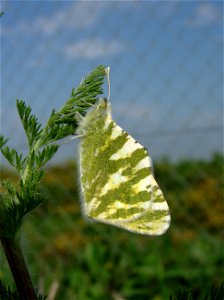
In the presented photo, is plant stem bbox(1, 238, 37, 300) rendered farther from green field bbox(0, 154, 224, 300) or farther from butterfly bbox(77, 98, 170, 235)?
butterfly bbox(77, 98, 170, 235)

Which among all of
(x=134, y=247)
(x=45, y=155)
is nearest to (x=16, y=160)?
(x=45, y=155)

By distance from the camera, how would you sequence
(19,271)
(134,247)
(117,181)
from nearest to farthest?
(19,271), (117,181), (134,247)

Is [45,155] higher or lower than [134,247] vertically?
higher

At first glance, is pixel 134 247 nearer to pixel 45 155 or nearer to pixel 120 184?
pixel 120 184

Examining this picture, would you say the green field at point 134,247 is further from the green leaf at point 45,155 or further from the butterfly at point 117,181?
the butterfly at point 117,181

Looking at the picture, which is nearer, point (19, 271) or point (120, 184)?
point (19, 271)

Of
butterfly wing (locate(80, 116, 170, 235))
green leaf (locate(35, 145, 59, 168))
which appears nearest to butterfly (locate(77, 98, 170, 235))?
butterfly wing (locate(80, 116, 170, 235))
